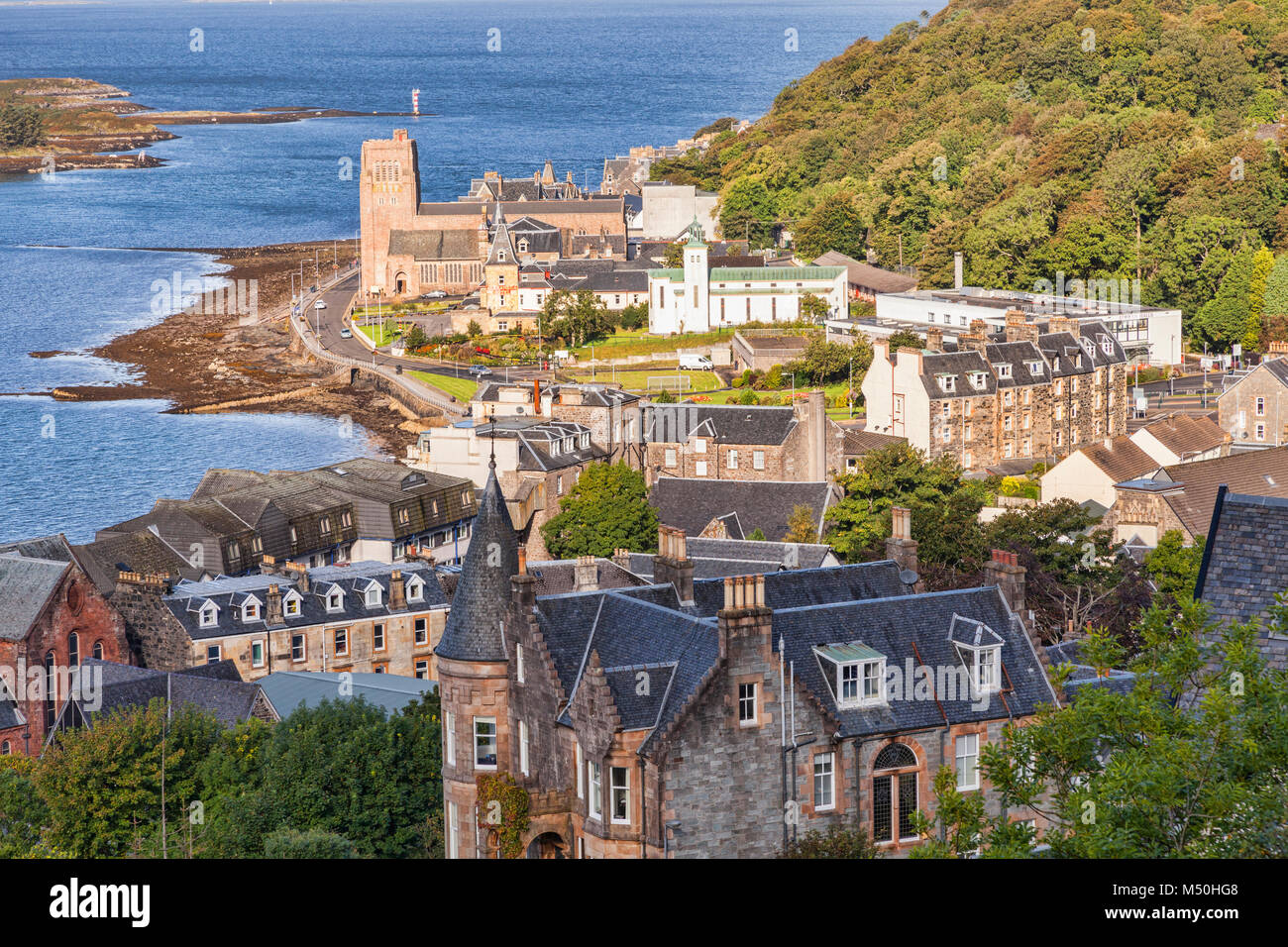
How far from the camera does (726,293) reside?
124875 mm

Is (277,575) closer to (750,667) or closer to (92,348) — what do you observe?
(750,667)

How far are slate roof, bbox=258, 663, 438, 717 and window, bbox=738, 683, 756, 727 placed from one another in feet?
47.5

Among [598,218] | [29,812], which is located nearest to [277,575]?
[29,812]

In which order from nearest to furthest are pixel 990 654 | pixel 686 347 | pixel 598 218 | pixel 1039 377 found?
pixel 990 654 → pixel 1039 377 → pixel 686 347 → pixel 598 218

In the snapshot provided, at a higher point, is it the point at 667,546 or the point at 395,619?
the point at 667,546

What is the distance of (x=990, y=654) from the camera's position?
1187 inches

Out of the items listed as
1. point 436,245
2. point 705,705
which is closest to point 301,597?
point 705,705

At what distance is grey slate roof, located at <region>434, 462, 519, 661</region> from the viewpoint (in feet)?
102

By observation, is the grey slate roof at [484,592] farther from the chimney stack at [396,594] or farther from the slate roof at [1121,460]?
the slate roof at [1121,460]

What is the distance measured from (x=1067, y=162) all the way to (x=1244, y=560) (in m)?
115

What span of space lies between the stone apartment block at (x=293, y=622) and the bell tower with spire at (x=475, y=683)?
19.9m

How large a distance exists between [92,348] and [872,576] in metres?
105

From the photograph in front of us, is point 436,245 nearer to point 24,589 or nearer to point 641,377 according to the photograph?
point 641,377
